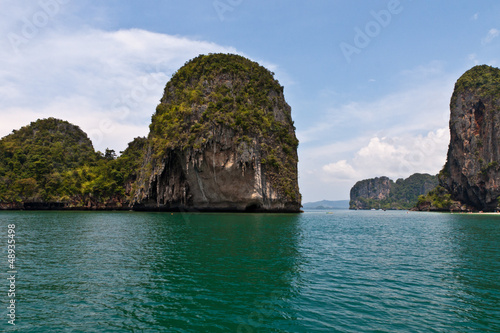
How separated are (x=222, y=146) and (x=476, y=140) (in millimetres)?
96907

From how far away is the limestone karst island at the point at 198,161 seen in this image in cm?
7100

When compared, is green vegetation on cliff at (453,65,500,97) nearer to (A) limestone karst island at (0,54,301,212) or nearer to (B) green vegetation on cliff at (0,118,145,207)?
(A) limestone karst island at (0,54,301,212)

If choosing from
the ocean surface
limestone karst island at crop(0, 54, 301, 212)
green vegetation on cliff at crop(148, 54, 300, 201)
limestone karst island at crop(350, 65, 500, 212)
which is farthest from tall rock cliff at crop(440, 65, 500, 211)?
the ocean surface

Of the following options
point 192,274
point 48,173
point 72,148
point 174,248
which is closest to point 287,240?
point 174,248

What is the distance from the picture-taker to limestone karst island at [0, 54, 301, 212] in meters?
71.0

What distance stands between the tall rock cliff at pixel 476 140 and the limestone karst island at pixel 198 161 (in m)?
71.1

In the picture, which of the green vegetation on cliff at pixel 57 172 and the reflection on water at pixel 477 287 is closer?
the reflection on water at pixel 477 287

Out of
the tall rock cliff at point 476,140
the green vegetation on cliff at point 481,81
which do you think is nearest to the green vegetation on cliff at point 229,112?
the tall rock cliff at point 476,140

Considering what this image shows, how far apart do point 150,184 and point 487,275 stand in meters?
73.6

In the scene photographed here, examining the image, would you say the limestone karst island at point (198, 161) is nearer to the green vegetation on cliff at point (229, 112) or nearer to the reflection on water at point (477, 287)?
the green vegetation on cliff at point (229, 112)

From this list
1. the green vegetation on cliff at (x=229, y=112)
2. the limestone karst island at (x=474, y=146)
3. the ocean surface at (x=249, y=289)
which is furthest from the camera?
the limestone karst island at (x=474, y=146)

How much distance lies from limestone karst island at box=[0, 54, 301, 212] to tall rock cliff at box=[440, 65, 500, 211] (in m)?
71.1

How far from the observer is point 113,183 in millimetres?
90250

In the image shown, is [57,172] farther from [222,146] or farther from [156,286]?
[156,286]
